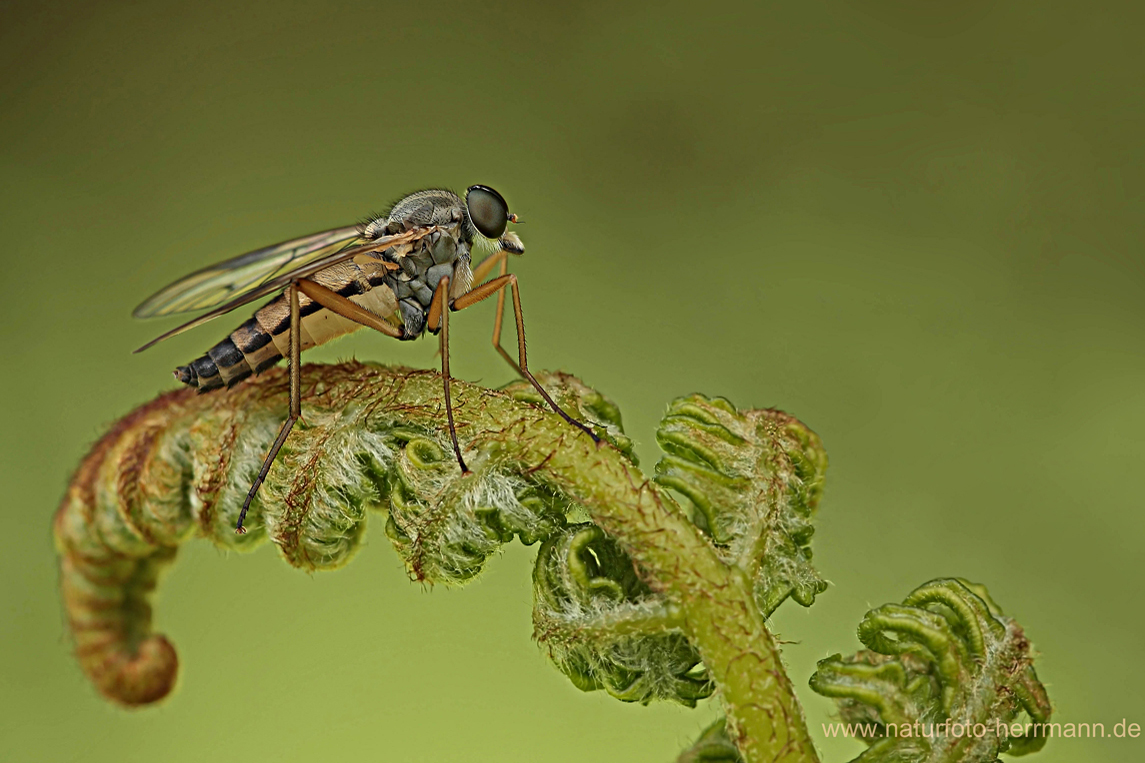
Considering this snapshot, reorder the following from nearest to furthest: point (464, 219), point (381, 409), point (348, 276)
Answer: point (381, 409)
point (348, 276)
point (464, 219)

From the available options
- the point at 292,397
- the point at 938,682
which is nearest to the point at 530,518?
the point at 292,397

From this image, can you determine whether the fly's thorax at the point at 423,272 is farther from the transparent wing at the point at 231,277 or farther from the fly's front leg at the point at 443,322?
the transparent wing at the point at 231,277

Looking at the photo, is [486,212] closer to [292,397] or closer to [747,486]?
[292,397]

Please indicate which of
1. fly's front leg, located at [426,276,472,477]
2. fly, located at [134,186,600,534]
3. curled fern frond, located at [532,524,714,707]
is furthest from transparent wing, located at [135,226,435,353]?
curled fern frond, located at [532,524,714,707]

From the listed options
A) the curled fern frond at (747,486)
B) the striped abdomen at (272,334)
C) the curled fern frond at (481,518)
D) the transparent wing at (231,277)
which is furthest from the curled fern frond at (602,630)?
the transparent wing at (231,277)

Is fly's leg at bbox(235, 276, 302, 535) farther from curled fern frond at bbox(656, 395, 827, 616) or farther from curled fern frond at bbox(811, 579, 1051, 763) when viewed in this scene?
curled fern frond at bbox(811, 579, 1051, 763)

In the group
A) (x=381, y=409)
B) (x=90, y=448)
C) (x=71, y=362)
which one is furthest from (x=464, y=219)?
(x=71, y=362)

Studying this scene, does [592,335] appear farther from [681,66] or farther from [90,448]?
[90,448]
